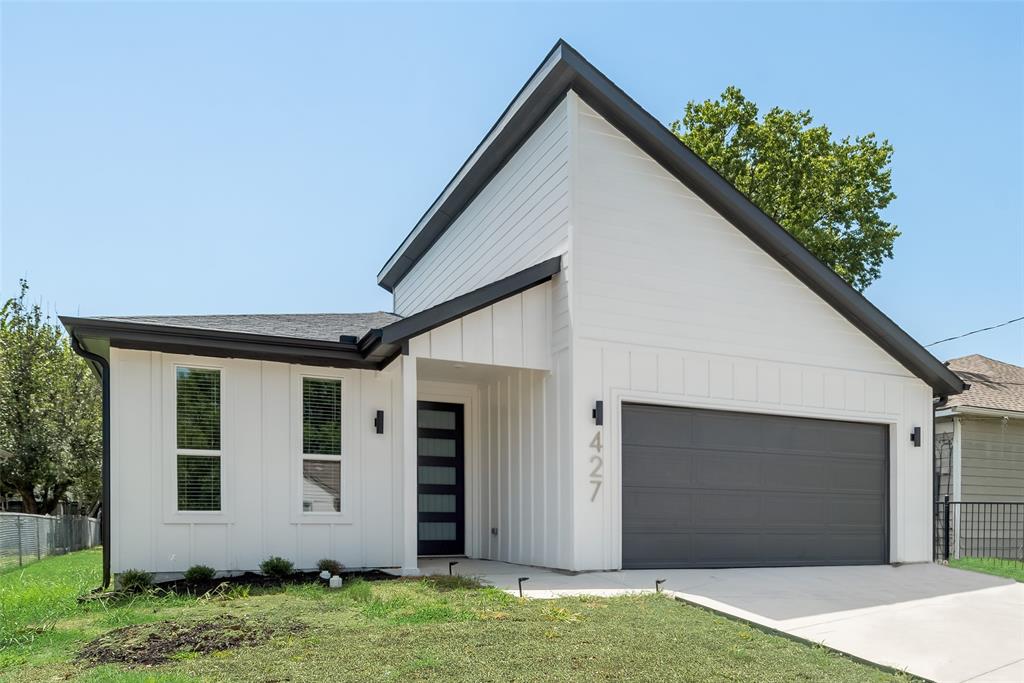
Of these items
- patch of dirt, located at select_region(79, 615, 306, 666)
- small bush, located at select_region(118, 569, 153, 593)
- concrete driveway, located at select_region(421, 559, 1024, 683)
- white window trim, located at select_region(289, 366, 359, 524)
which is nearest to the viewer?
patch of dirt, located at select_region(79, 615, 306, 666)

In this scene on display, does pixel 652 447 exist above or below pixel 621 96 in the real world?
below

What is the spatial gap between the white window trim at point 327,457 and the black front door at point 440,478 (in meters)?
2.00

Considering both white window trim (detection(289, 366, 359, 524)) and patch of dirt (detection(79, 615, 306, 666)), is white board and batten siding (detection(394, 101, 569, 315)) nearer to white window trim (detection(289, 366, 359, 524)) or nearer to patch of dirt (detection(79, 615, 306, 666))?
white window trim (detection(289, 366, 359, 524))

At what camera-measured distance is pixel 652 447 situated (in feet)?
30.9

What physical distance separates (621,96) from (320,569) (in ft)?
21.2

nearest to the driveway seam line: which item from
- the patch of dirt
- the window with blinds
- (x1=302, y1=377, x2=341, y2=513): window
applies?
the patch of dirt

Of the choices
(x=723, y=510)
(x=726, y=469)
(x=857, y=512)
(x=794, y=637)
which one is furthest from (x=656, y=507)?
(x=794, y=637)

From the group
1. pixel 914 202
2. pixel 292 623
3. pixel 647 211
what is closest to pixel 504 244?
pixel 647 211

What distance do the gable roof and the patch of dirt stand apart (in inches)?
264

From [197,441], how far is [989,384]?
16983 mm

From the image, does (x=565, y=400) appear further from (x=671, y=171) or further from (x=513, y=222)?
(x=671, y=171)

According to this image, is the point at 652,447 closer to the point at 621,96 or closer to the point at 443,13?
the point at 621,96

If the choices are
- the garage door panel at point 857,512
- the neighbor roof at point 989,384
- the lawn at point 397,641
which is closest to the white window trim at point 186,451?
the lawn at point 397,641

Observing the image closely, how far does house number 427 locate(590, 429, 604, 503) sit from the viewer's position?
8789 mm
